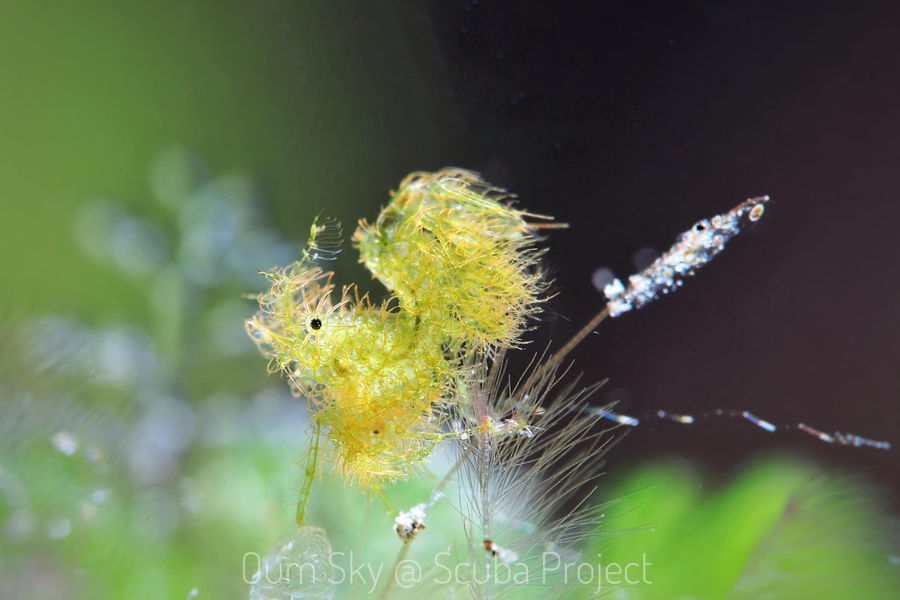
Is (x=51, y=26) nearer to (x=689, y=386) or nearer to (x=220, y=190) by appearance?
(x=220, y=190)

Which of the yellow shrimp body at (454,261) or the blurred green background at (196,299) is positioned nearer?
the yellow shrimp body at (454,261)

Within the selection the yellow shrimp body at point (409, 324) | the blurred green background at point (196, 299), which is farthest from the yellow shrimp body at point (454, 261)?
the blurred green background at point (196, 299)

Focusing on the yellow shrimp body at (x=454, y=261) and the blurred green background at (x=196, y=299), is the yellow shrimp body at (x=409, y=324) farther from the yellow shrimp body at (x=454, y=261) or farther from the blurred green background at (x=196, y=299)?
the blurred green background at (x=196, y=299)

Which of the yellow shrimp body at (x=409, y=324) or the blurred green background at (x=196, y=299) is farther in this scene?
the blurred green background at (x=196, y=299)

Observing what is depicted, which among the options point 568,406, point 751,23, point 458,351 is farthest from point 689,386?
point 751,23

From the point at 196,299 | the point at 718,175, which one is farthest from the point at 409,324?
the point at 196,299

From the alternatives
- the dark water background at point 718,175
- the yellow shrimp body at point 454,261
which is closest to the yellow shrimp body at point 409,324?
the yellow shrimp body at point 454,261
